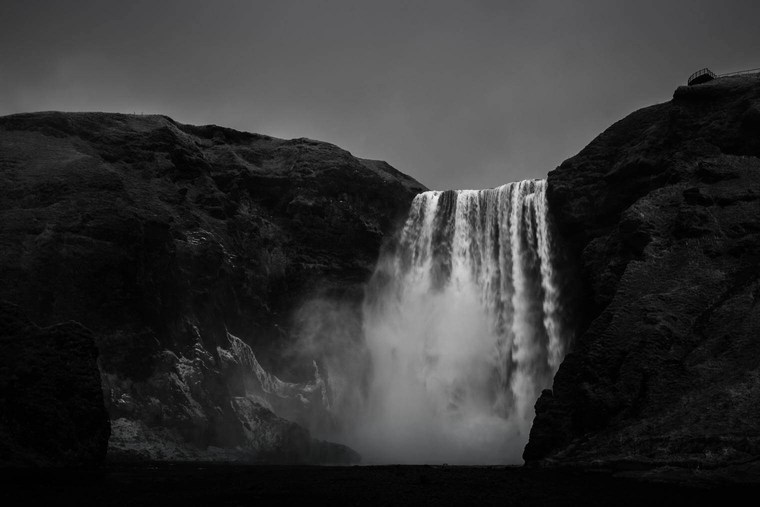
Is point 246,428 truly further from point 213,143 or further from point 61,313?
point 213,143

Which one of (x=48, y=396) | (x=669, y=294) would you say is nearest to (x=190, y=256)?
(x=48, y=396)

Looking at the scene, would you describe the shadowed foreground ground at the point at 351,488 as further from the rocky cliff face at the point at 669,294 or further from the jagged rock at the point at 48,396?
the rocky cliff face at the point at 669,294

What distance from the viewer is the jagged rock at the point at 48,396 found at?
23516 mm

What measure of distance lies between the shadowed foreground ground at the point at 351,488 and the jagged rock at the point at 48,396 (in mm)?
1431

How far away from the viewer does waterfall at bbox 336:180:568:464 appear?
1784 inches

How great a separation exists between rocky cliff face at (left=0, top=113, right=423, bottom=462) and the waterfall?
13.8 ft

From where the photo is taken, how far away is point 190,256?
45.1 metres

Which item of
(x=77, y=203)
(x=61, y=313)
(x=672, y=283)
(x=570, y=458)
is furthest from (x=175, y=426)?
(x=672, y=283)

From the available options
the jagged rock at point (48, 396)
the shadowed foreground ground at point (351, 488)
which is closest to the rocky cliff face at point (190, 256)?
the jagged rock at point (48, 396)

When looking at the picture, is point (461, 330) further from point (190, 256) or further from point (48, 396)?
point (48, 396)

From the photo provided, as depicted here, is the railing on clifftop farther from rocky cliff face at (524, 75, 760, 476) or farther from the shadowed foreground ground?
the shadowed foreground ground

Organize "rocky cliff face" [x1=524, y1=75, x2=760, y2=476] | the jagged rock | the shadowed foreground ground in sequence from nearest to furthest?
the shadowed foreground ground < the jagged rock < "rocky cliff face" [x1=524, y1=75, x2=760, y2=476]

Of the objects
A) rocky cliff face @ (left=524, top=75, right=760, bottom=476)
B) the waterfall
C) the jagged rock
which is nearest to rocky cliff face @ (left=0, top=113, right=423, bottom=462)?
the waterfall

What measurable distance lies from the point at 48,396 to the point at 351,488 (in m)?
14.0
